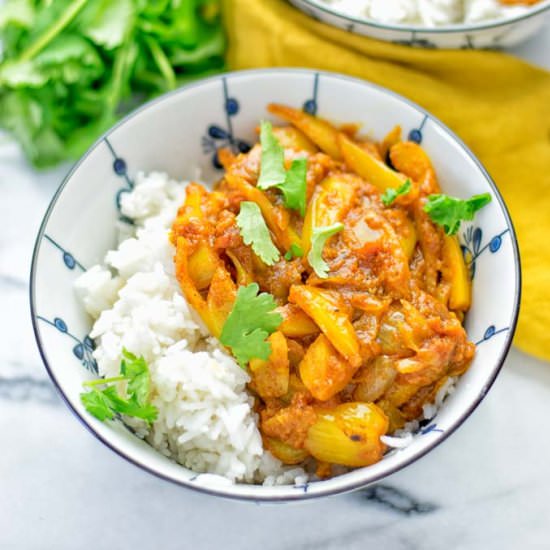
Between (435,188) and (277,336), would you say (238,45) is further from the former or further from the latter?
(277,336)

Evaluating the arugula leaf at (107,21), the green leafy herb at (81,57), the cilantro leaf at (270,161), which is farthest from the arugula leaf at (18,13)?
the cilantro leaf at (270,161)

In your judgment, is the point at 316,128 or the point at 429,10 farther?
the point at 429,10

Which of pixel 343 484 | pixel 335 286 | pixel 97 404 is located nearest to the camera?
pixel 343 484

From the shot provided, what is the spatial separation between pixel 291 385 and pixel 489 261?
2.58 feet

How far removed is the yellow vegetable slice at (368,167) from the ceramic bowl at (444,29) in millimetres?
504

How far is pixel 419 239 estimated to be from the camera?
2.74m

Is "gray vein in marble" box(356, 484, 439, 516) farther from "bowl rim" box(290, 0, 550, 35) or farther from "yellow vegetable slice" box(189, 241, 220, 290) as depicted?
"bowl rim" box(290, 0, 550, 35)

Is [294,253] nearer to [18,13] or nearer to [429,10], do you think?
Result: [429,10]

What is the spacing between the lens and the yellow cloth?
3.16 meters

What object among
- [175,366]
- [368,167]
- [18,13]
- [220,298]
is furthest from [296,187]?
[18,13]

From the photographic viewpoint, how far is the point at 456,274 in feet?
8.77

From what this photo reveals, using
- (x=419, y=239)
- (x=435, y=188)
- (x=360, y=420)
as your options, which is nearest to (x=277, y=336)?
(x=360, y=420)

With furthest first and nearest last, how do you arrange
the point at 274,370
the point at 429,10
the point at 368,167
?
the point at 429,10, the point at 368,167, the point at 274,370

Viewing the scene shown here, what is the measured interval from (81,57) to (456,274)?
6.10ft
